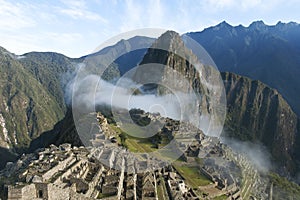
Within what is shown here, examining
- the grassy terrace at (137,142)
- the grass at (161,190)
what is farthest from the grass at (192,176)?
the grass at (161,190)

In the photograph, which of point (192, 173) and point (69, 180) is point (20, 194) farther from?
point (192, 173)

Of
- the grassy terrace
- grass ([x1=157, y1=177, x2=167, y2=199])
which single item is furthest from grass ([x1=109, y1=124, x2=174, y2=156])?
grass ([x1=157, y1=177, x2=167, y2=199])

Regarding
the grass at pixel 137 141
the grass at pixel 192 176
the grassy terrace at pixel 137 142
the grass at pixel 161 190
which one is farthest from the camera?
the grass at pixel 137 141

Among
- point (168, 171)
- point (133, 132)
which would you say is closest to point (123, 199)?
point (168, 171)

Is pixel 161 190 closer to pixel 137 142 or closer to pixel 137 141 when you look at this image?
pixel 137 142

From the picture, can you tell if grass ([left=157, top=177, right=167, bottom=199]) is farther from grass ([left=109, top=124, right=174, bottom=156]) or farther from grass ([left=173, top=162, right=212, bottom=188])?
grass ([left=109, top=124, right=174, bottom=156])

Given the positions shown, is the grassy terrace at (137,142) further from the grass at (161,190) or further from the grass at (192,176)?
the grass at (161,190)

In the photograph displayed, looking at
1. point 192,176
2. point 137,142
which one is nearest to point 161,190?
point 192,176

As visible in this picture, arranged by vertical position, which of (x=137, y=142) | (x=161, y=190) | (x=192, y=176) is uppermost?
(x=161, y=190)

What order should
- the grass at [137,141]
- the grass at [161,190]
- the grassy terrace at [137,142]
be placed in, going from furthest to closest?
the grass at [137,141], the grassy terrace at [137,142], the grass at [161,190]
